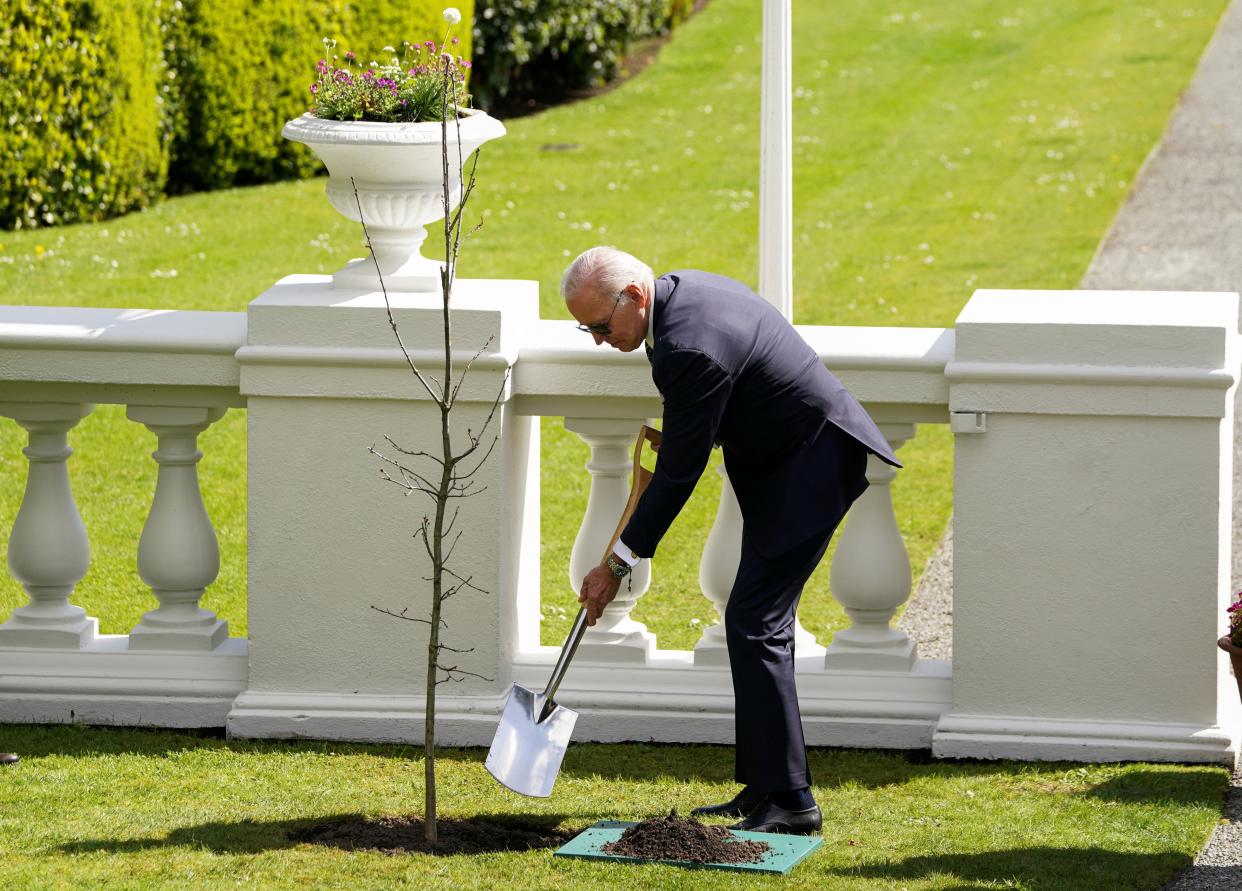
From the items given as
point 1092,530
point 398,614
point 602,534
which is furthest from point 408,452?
point 1092,530

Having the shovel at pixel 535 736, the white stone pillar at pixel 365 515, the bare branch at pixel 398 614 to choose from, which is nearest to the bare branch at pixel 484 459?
the white stone pillar at pixel 365 515

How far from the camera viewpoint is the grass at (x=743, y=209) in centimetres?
889

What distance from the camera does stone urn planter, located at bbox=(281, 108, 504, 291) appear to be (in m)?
5.38

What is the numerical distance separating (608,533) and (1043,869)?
168cm

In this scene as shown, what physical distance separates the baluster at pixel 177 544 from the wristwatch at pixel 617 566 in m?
1.52

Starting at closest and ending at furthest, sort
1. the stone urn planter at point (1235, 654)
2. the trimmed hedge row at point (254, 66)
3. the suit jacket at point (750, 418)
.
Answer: the suit jacket at point (750, 418)
the stone urn planter at point (1235, 654)
the trimmed hedge row at point (254, 66)

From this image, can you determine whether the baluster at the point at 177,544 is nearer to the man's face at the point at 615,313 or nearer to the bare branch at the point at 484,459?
the bare branch at the point at 484,459

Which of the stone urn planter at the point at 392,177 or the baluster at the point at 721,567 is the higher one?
the stone urn planter at the point at 392,177

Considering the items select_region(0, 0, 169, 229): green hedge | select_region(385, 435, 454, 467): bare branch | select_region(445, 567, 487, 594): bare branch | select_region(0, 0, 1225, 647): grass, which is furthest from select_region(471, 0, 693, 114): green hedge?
select_region(445, 567, 487, 594): bare branch

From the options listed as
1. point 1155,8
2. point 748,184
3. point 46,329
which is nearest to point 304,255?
point 748,184

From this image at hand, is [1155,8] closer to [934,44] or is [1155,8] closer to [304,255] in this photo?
[934,44]

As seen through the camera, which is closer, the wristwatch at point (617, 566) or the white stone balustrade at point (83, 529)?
the wristwatch at point (617, 566)

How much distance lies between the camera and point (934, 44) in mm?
21375

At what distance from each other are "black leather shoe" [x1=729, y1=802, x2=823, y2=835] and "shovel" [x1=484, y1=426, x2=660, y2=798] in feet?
1.60
